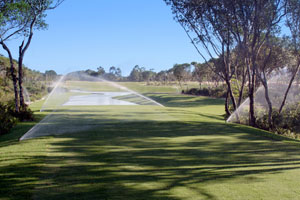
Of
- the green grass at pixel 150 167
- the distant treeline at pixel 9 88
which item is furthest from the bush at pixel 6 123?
the distant treeline at pixel 9 88

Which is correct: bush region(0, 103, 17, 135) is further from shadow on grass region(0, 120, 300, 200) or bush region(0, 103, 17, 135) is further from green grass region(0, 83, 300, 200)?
shadow on grass region(0, 120, 300, 200)

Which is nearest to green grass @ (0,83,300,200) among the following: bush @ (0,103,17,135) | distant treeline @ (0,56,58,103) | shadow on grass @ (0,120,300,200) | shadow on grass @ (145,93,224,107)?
shadow on grass @ (0,120,300,200)

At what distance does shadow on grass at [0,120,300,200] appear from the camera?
5781 millimetres

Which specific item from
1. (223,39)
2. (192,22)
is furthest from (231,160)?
(192,22)

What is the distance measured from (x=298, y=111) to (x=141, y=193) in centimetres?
1889

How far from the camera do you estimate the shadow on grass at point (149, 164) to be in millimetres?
5781

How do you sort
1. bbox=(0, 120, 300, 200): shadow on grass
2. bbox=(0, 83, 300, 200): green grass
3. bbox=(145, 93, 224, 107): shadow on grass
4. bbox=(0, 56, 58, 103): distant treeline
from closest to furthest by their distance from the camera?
bbox=(0, 83, 300, 200): green grass, bbox=(0, 120, 300, 200): shadow on grass, bbox=(0, 56, 58, 103): distant treeline, bbox=(145, 93, 224, 107): shadow on grass

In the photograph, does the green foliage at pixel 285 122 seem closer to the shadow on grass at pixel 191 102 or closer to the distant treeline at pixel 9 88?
the shadow on grass at pixel 191 102

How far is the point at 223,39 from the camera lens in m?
20.9

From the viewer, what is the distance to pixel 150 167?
7.30 meters

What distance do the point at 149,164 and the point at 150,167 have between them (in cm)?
27

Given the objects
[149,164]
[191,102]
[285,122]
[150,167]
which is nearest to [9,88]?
[191,102]

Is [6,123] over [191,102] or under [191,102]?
over

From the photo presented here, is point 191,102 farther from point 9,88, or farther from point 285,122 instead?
point 9,88
